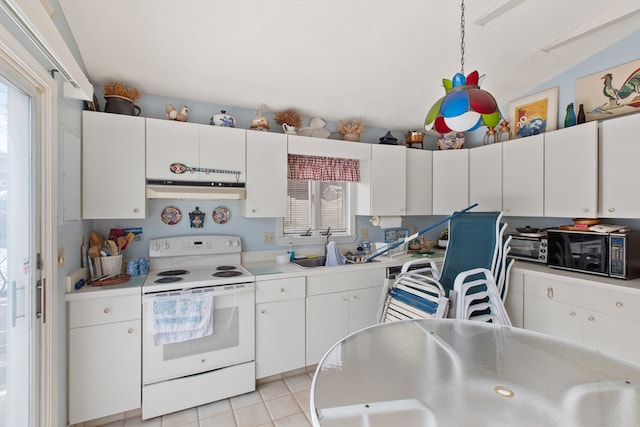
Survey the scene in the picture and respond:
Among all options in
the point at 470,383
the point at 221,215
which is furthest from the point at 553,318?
the point at 221,215

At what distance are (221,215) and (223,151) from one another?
0.60 metres

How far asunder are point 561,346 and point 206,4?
257 cm

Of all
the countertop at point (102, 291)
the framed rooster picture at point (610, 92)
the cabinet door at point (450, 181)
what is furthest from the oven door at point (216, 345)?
the framed rooster picture at point (610, 92)

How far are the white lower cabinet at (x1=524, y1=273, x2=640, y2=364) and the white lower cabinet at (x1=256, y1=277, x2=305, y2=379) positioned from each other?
1.94m

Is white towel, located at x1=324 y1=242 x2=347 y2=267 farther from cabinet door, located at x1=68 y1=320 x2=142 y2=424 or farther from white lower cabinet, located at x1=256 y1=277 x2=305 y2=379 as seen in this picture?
cabinet door, located at x1=68 y1=320 x2=142 y2=424

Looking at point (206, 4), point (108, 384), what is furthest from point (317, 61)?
point (108, 384)

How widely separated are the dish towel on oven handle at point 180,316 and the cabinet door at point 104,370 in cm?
14

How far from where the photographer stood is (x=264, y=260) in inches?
114

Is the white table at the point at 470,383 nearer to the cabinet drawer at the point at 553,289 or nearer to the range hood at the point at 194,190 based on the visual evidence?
the cabinet drawer at the point at 553,289

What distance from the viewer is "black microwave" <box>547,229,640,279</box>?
216cm

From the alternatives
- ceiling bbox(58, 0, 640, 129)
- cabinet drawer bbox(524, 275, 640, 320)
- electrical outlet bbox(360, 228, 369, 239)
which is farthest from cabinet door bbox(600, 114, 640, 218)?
electrical outlet bbox(360, 228, 369, 239)

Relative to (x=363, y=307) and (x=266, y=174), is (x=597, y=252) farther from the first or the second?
(x=266, y=174)

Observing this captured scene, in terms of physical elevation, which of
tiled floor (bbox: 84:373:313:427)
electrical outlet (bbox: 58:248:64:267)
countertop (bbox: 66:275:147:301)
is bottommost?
tiled floor (bbox: 84:373:313:427)

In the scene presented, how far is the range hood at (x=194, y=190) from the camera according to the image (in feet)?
7.34
